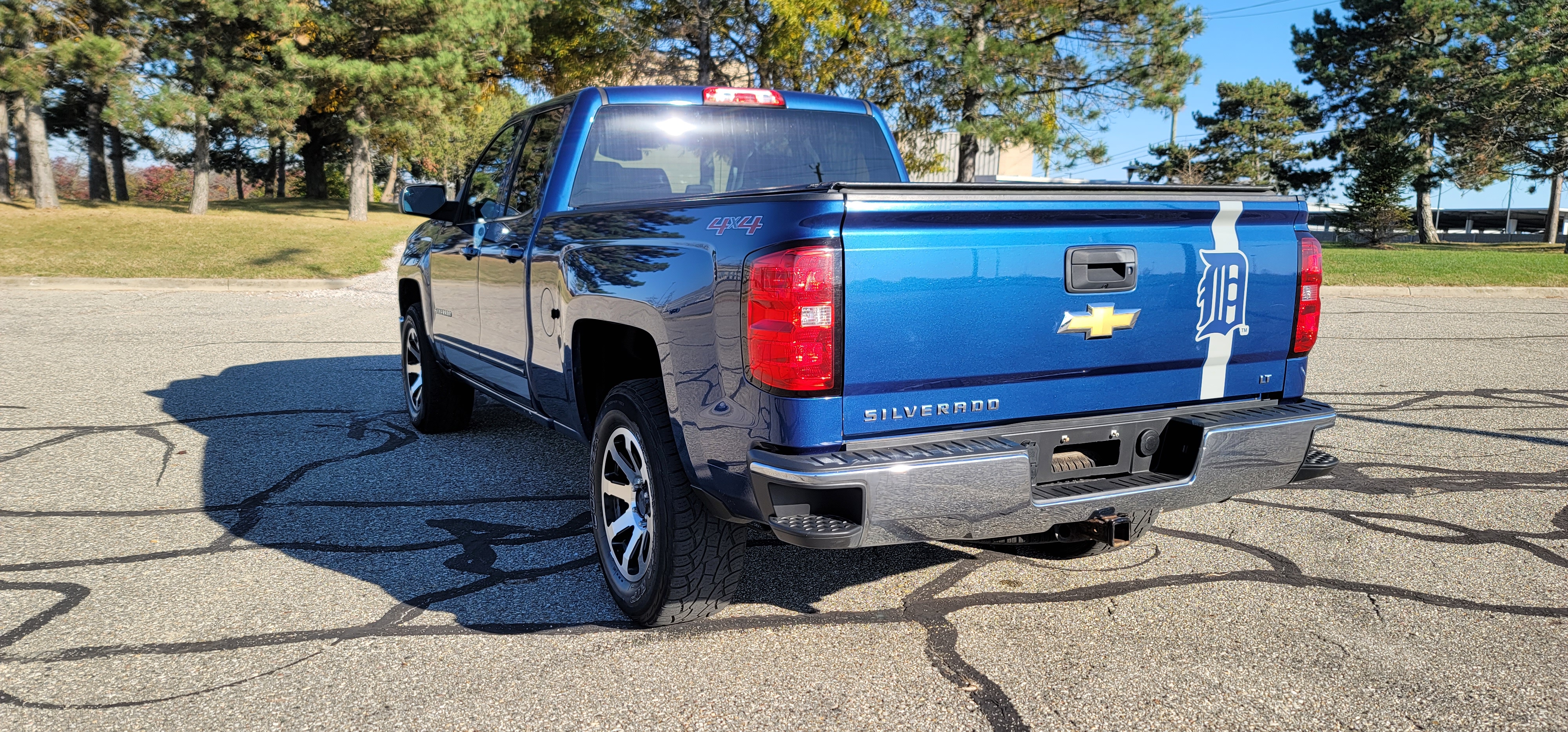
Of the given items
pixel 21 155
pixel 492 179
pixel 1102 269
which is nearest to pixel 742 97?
pixel 492 179

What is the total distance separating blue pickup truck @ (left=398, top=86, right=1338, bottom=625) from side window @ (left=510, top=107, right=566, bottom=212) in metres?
0.53

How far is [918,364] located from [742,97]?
2.33m

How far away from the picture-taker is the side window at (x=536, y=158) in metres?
4.64

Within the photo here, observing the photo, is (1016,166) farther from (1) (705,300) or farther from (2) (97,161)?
(1) (705,300)

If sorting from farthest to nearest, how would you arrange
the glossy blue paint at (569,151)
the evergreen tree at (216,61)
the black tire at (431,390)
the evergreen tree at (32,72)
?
1. the evergreen tree at (216,61)
2. the evergreen tree at (32,72)
3. the black tire at (431,390)
4. the glossy blue paint at (569,151)

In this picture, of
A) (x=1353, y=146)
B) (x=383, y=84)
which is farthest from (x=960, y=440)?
(x=1353, y=146)

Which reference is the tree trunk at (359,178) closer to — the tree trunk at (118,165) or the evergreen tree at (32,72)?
the evergreen tree at (32,72)

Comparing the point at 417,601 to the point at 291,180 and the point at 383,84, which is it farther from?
the point at 291,180

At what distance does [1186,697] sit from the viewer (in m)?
2.97

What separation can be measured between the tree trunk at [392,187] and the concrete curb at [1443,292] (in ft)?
168

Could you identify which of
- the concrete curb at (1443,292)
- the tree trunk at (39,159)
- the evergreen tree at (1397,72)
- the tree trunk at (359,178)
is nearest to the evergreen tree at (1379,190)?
the evergreen tree at (1397,72)

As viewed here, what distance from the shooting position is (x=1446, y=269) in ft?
64.6

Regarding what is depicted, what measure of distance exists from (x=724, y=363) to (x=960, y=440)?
2.34ft

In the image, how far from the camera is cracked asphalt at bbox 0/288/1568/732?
2941 millimetres
